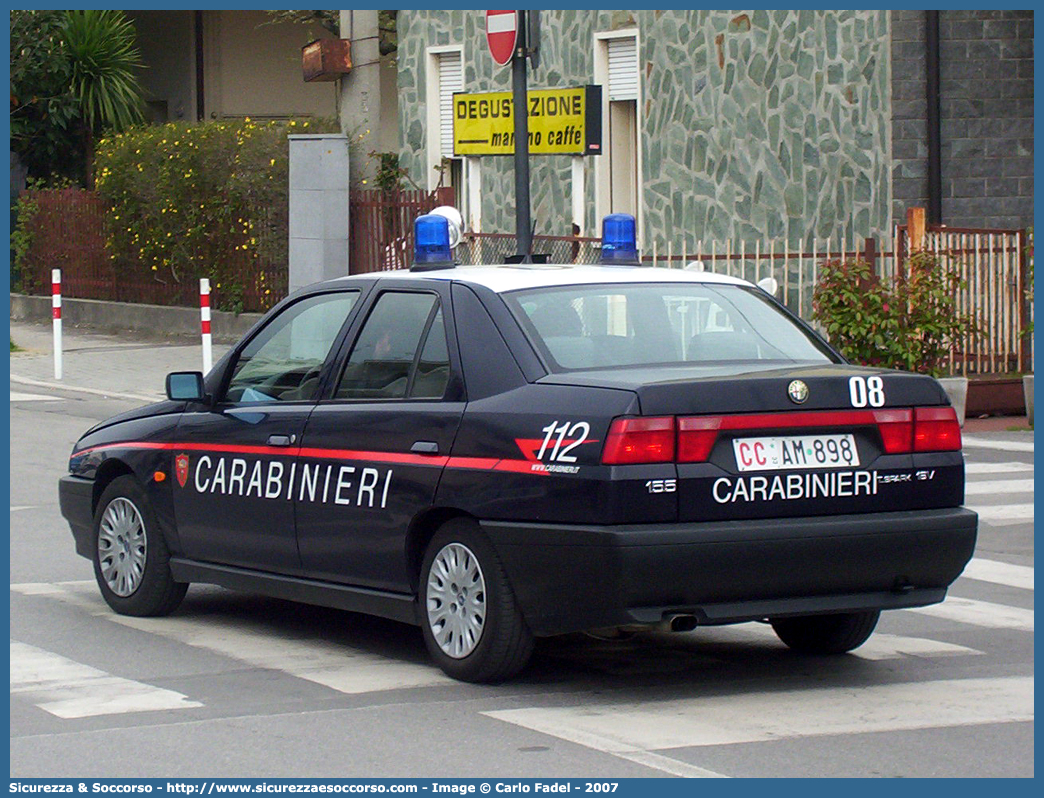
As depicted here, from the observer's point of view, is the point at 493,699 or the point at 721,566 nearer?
the point at 721,566

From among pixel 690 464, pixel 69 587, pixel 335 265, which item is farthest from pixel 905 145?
pixel 690 464

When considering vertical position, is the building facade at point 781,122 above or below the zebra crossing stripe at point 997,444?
above

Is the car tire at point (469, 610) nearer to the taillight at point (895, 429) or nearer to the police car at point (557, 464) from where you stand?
the police car at point (557, 464)

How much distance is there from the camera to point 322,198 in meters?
24.8

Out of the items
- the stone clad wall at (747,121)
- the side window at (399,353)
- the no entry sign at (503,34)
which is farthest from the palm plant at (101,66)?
the side window at (399,353)

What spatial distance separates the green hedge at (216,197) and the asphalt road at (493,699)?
17.3 m

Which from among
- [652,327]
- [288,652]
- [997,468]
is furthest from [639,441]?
[997,468]

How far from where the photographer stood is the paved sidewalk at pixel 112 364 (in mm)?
20203

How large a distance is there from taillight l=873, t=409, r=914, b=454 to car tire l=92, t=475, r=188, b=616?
3.30 meters

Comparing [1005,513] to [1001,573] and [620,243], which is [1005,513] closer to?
[1001,573]

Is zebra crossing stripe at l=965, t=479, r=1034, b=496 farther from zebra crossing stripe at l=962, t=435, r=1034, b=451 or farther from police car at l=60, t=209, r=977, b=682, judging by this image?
police car at l=60, t=209, r=977, b=682

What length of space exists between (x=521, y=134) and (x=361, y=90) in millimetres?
11752
